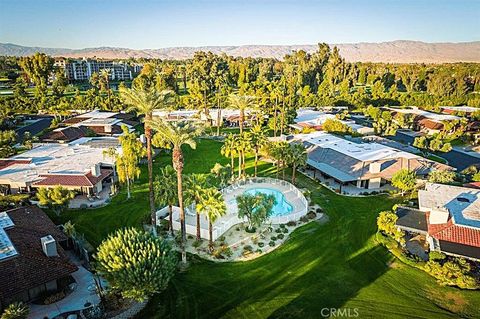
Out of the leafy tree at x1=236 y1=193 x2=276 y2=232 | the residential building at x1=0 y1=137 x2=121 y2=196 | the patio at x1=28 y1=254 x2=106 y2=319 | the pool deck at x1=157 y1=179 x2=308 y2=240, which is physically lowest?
the patio at x1=28 y1=254 x2=106 y2=319

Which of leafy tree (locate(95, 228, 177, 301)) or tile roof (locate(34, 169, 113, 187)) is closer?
leafy tree (locate(95, 228, 177, 301))

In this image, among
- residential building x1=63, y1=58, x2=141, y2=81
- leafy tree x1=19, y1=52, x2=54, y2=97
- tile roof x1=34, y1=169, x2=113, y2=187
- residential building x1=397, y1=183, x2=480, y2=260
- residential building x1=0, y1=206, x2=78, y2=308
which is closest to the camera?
residential building x1=0, y1=206, x2=78, y2=308

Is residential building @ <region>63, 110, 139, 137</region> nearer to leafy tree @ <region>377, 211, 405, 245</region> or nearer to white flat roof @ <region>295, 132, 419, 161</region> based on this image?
white flat roof @ <region>295, 132, 419, 161</region>

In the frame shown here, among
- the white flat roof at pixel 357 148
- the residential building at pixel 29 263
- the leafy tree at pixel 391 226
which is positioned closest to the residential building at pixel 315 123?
the white flat roof at pixel 357 148

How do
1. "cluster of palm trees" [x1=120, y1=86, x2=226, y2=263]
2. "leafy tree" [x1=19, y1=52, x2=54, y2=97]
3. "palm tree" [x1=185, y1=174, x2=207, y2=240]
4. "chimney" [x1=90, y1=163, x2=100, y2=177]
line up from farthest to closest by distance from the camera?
"leafy tree" [x1=19, y1=52, x2=54, y2=97], "chimney" [x1=90, y1=163, x2=100, y2=177], "palm tree" [x1=185, y1=174, x2=207, y2=240], "cluster of palm trees" [x1=120, y1=86, x2=226, y2=263]

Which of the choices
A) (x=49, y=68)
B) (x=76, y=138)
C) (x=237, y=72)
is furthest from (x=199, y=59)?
(x=76, y=138)

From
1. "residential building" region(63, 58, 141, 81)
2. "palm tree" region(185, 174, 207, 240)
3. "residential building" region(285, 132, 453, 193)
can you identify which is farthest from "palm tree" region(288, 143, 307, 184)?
"residential building" region(63, 58, 141, 81)

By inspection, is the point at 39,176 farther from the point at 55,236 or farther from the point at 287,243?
the point at 287,243

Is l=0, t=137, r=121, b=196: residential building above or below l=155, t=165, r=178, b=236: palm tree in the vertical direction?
below
